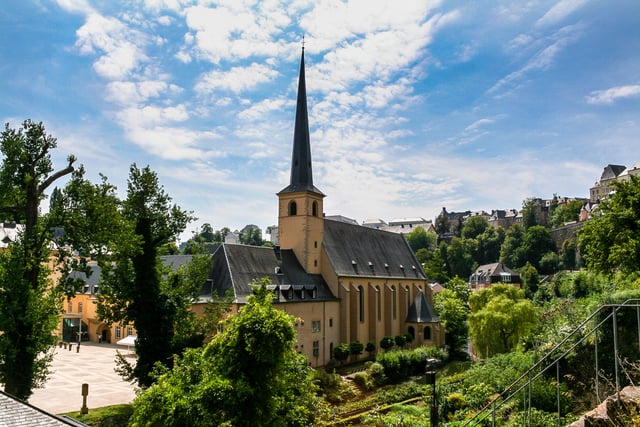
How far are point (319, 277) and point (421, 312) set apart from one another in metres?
14.4

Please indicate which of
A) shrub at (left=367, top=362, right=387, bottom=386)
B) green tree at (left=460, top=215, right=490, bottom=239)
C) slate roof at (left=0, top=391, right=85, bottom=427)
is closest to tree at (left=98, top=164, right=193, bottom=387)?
slate roof at (left=0, top=391, right=85, bottom=427)

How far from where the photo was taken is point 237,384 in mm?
11469

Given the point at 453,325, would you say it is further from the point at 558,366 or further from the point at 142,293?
the point at 558,366

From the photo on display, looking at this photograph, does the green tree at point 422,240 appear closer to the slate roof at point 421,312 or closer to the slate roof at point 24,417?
the slate roof at point 421,312

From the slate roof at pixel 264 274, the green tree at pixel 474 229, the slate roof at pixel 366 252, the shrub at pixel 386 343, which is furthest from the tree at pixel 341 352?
the green tree at pixel 474 229

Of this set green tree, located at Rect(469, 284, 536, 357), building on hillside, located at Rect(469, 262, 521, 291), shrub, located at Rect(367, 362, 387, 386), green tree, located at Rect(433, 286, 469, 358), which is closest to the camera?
shrub, located at Rect(367, 362, 387, 386)

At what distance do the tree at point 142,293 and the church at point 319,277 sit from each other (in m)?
11.2

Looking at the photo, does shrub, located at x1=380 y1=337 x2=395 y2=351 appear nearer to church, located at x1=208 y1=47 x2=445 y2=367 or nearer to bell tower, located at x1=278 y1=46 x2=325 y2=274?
church, located at x1=208 y1=47 x2=445 y2=367

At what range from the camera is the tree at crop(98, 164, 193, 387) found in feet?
79.1

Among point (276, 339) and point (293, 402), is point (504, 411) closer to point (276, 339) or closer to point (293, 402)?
point (293, 402)

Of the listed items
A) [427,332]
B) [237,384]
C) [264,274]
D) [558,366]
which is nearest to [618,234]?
[558,366]

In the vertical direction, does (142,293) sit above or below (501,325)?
above

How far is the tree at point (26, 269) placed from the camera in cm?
2017

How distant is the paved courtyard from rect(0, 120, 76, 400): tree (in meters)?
4.50
